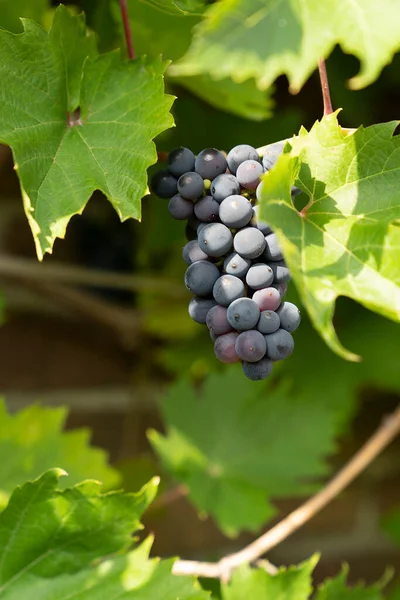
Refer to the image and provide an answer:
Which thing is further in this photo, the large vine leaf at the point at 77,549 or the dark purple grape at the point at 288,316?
the large vine leaf at the point at 77,549

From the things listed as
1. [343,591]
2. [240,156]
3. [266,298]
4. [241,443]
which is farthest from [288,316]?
[241,443]

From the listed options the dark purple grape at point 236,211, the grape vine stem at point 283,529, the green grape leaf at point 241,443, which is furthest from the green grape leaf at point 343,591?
the dark purple grape at point 236,211

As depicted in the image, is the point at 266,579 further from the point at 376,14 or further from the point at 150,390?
the point at 150,390

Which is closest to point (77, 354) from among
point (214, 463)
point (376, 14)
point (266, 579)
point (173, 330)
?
point (173, 330)

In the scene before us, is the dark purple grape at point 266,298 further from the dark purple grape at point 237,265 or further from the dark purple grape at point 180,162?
the dark purple grape at point 180,162

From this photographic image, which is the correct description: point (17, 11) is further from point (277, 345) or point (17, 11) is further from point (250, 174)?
point (277, 345)

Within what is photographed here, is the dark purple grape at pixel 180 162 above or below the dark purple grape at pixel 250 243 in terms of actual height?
above

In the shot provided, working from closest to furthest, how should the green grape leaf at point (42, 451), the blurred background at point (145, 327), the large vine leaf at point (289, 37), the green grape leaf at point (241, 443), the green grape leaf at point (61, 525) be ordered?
1. the large vine leaf at point (289, 37)
2. the green grape leaf at point (61, 525)
3. the green grape leaf at point (42, 451)
4. the green grape leaf at point (241, 443)
5. the blurred background at point (145, 327)
